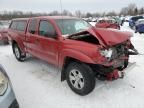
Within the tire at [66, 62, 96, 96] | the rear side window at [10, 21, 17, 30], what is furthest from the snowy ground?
the rear side window at [10, 21, 17, 30]

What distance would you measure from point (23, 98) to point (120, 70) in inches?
88.6

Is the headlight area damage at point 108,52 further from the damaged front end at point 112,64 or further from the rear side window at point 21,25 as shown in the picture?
the rear side window at point 21,25

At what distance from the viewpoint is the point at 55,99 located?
3.93 meters

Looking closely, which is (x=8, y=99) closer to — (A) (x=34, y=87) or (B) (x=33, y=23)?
(A) (x=34, y=87)

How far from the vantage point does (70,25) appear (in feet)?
16.2

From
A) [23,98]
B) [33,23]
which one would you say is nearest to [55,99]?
[23,98]

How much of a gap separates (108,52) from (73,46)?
784mm

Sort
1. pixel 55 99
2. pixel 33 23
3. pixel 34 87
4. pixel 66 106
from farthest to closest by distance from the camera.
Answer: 1. pixel 33 23
2. pixel 34 87
3. pixel 55 99
4. pixel 66 106

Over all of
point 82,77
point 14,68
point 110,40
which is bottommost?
point 14,68

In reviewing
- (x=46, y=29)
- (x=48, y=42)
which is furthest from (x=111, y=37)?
(x=46, y=29)

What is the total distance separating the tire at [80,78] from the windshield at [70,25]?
1012 millimetres

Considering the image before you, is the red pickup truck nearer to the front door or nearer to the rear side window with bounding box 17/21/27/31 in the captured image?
the front door

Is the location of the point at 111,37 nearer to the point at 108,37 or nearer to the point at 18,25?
the point at 108,37

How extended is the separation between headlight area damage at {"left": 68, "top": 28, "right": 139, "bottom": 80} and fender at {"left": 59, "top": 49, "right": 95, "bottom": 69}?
0.57ft
